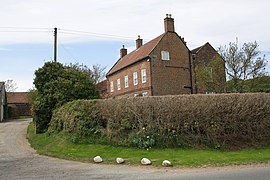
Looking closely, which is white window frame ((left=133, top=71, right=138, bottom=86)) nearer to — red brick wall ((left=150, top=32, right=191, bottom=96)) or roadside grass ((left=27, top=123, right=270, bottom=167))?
red brick wall ((left=150, top=32, right=191, bottom=96))

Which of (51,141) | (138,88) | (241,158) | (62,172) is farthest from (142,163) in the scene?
(138,88)

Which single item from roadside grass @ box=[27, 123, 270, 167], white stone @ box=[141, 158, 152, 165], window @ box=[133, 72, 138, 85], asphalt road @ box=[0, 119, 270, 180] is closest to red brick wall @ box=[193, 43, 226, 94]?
window @ box=[133, 72, 138, 85]

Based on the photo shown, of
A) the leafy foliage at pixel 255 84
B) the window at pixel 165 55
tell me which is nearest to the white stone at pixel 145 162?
the leafy foliage at pixel 255 84

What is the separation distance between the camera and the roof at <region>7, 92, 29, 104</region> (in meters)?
65.2

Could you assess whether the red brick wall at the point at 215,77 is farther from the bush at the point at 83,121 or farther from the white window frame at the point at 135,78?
the bush at the point at 83,121

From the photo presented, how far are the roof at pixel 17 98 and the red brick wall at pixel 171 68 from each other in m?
36.6

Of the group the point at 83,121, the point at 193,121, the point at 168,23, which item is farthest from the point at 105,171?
the point at 168,23

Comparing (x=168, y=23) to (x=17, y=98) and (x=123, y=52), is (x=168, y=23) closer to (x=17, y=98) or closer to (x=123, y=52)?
(x=123, y=52)

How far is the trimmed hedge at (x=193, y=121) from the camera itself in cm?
1700

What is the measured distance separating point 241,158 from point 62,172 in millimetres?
7784

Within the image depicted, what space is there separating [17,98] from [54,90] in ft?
151

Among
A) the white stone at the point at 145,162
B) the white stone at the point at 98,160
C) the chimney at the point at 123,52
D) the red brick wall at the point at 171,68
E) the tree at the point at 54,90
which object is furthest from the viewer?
the chimney at the point at 123,52

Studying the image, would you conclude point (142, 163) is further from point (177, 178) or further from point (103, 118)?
point (103, 118)

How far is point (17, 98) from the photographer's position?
66625 millimetres
